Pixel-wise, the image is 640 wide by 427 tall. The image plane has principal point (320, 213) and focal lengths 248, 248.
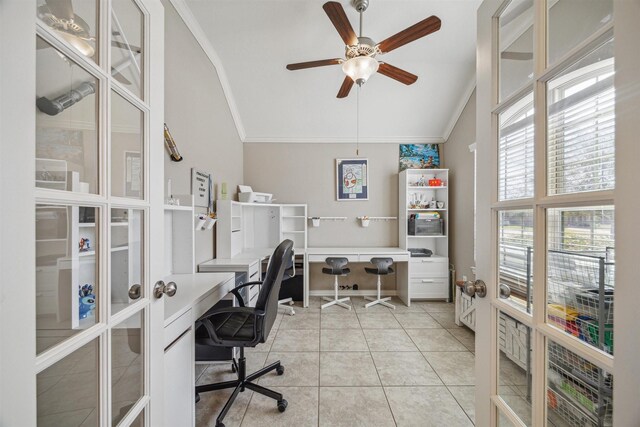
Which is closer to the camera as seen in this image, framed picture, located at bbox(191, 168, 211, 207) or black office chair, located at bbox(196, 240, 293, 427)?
black office chair, located at bbox(196, 240, 293, 427)

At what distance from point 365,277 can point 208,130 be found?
9.88ft

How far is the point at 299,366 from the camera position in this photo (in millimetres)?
2107

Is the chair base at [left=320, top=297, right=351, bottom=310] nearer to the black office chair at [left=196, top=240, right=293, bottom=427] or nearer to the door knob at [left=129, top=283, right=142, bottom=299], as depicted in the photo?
the black office chair at [left=196, top=240, right=293, bottom=427]

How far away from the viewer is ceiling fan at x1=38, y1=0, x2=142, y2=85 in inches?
22.3

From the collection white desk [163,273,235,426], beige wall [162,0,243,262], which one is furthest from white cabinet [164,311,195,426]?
beige wall [162,0,243,262]

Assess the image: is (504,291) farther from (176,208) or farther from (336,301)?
(336,301)

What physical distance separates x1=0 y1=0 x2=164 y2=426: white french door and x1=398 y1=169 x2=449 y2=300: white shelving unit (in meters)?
3.31

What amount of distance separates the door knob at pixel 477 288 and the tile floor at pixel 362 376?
0.25m

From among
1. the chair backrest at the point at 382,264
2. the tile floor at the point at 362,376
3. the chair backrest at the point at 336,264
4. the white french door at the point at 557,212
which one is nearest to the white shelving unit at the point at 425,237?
the chair backrest at the point at 382,264

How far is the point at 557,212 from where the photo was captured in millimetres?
673

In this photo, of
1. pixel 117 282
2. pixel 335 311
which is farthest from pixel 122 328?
pixel 335 311

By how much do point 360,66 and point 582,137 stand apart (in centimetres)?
159

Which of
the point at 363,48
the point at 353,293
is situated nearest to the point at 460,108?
the point at 363,48

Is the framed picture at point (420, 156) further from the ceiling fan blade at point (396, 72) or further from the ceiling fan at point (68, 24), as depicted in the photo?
the ceiling fan at point (68, 24)
